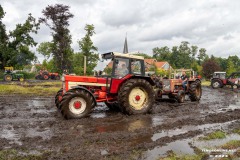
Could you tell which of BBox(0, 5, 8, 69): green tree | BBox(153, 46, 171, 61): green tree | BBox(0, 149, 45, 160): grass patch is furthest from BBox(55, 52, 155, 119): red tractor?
BBox(153, 46, 171, 61): green tree

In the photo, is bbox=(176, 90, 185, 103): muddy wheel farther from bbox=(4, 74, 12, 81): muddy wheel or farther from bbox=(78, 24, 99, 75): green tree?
bbox=(4, 74, 12, 81): muddy wheel

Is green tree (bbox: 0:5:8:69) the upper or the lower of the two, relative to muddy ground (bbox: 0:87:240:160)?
upper

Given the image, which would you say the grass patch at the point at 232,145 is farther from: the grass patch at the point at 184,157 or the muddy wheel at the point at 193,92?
the muddy wheel at the point at 193,92

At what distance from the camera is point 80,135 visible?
6500 millimetres

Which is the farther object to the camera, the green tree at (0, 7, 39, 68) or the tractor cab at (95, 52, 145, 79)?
the green tree at (0, 7, 39, 68)

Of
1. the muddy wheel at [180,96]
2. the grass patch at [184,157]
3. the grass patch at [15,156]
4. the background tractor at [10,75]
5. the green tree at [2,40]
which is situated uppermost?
the green tree at [2,40]

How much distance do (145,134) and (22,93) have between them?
11.5 metres

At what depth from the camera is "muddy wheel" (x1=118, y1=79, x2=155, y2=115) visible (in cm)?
915

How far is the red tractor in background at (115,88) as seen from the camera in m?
8.48

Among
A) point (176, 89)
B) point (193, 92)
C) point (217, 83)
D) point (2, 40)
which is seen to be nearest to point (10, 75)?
point (2, 40)

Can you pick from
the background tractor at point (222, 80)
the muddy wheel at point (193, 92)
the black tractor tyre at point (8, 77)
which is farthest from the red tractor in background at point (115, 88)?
the black tractor tyre at point (8, 77)

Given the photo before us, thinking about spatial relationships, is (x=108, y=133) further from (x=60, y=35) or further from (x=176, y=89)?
(x=60, y=35)

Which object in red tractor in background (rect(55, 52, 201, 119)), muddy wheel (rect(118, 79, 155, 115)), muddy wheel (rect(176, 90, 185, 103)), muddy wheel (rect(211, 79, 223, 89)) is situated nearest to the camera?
red tractor in background (rect(55, 52, 201, 119))

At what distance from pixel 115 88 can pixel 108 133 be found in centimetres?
283
